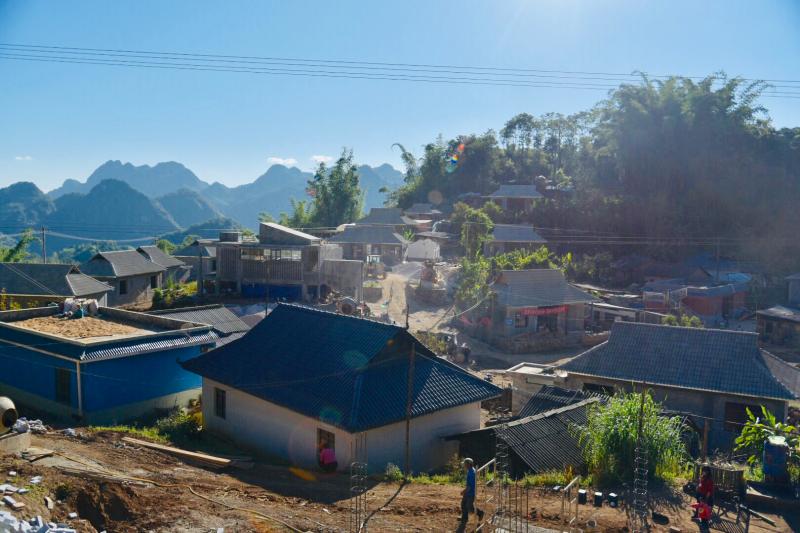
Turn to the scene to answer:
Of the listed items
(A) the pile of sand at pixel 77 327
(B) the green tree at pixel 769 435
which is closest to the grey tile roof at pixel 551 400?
(B) the green tree at pixel 769 435

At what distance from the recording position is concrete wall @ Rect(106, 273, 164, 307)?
3925 centimetres

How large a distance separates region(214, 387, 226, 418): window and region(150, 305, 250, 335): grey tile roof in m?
6.01

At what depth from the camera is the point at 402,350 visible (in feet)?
52.4

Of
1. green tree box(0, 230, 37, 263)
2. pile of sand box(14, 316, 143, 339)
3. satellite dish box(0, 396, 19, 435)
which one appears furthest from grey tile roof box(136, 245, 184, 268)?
satellite dish box(0, 396, 19, 435)

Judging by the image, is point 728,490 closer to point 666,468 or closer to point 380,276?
point 666,468

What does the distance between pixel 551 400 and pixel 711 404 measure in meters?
5.01

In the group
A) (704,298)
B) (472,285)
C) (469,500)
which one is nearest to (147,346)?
(469,500)

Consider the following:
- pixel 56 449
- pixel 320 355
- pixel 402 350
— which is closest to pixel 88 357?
pixel 56 449

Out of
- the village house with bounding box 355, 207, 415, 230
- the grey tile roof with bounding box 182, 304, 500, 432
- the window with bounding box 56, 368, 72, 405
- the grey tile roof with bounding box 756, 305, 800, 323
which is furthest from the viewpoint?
the village house with bounding box 355, 207, 415, 230

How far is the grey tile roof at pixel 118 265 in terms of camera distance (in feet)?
128

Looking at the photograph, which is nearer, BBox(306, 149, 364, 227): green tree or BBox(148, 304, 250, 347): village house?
BBox(148, 304, 250, 347): village house

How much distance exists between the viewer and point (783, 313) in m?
35.9

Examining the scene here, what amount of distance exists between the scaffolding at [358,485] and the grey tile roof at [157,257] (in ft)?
115

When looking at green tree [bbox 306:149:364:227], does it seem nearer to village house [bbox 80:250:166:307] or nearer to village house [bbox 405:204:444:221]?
village house [bbox 405:204:444:221]
